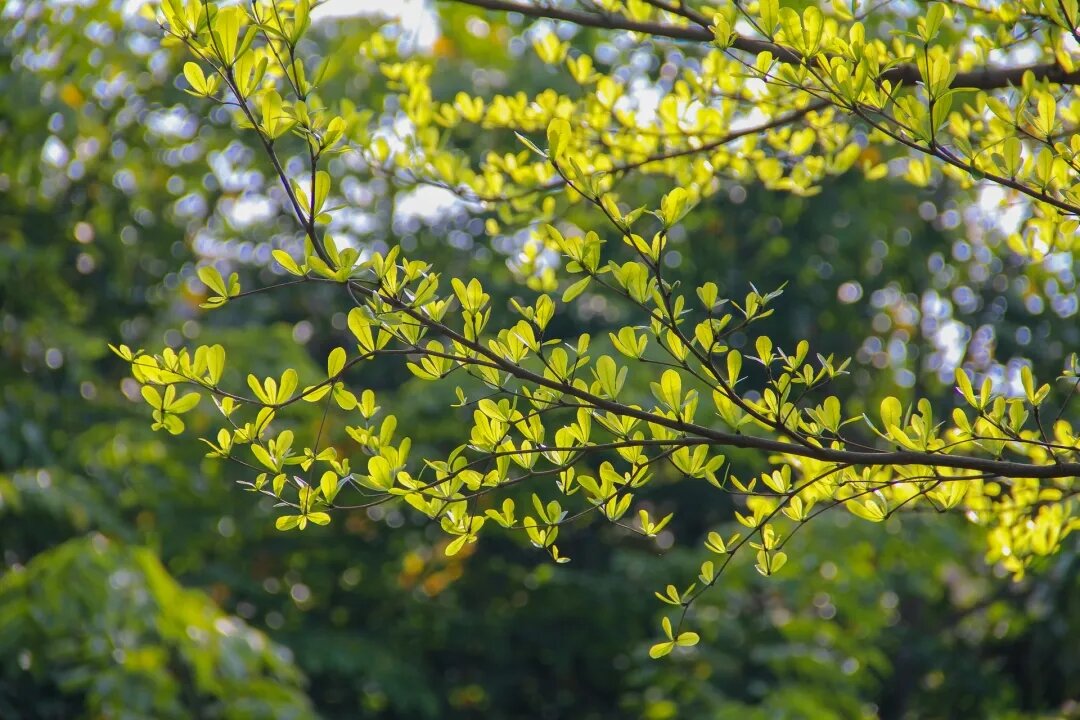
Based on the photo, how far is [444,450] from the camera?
17.5 ft

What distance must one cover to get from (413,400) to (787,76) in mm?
3541

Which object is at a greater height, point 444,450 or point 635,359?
point 444,450

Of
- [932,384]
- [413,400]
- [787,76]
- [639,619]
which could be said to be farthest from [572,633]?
[787,76]

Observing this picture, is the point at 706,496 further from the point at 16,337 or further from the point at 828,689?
the point at 16,337

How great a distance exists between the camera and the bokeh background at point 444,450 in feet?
14.6

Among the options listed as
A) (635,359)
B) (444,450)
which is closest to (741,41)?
(635,359)

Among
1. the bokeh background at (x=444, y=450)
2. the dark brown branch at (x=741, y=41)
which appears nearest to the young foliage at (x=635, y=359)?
the dark brown branch at (x=741, y=41)

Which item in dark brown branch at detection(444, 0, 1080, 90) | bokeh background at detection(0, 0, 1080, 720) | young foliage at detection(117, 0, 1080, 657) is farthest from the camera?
bokeh background at detection(0, 0, 1080, 720)

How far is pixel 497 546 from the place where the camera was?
19.1 feet

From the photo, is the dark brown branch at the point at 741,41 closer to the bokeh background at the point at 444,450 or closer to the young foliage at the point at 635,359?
the young foliage at the point at 635,359

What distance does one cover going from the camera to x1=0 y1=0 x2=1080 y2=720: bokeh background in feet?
14.6

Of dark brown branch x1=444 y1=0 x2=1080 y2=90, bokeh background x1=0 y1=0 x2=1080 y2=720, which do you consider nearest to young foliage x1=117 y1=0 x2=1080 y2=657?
dark brown branch x1=444 y1=0 x2=1080 y2=90

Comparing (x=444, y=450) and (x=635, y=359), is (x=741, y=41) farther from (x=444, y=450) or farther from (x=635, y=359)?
(x=444, y=450)

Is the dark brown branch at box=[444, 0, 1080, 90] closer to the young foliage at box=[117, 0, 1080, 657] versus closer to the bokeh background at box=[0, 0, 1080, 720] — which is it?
the young foliage at box=[117, 0, 1080, 657]
